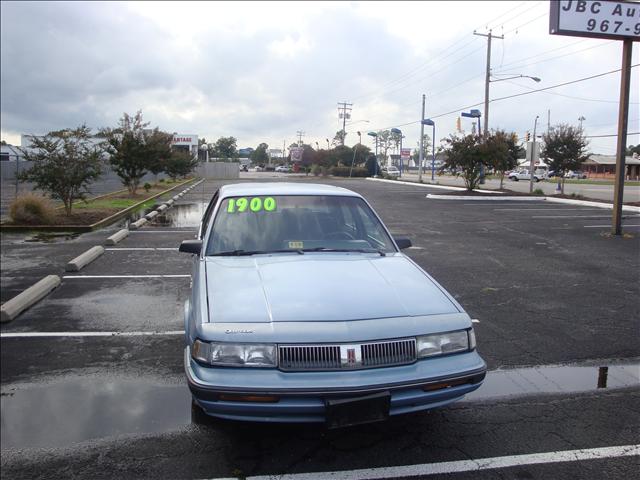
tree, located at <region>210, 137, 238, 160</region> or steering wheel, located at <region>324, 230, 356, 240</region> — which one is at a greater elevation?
tree, located at <region>210, 137, 238, 160</region>

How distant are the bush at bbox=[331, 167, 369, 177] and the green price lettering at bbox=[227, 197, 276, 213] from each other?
62349mm

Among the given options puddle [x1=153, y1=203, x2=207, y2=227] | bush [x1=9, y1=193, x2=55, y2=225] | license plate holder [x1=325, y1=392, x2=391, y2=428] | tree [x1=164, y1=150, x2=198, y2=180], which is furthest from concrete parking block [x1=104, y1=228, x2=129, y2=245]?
tree [x1=164, y1=150, x2=198, y2=180]

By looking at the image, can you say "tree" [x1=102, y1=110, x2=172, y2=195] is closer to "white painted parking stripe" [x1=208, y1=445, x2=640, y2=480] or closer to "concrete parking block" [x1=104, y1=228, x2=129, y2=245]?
"concrete parking block" [x1=104, y1=228, x2=129, y2=245]

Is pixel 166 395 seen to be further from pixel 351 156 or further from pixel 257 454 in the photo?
pixel 351 156

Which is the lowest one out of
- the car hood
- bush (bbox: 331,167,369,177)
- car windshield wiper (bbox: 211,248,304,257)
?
the car hood

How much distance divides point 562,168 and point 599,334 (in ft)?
87.4

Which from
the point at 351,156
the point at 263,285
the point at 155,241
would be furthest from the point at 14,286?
the point at 351,156

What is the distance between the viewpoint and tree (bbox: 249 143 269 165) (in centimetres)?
14050

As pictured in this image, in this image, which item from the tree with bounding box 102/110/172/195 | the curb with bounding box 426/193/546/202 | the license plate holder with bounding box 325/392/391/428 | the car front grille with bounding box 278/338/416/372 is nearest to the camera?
the license plate holder with bounding box 325/392/391/428

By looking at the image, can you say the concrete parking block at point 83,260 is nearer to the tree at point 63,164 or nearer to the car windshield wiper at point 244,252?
the car windshield wiper at point 244,252

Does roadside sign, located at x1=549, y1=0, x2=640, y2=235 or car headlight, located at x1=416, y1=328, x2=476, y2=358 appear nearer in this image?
car headlight, located at x1=416, y1=328, x2=476, y2=358

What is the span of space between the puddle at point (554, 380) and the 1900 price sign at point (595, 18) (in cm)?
1011

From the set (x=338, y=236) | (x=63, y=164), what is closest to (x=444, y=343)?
(x=338, y=236)

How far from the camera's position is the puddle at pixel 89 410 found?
337 centimetres
